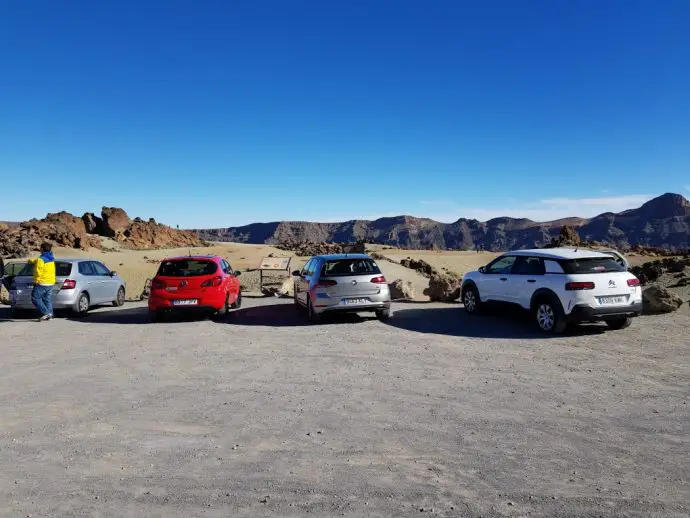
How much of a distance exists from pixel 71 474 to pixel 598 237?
208 metres

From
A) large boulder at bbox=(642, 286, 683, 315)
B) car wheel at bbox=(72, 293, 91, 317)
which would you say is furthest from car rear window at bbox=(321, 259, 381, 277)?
car wheel at bbox=(72, 293, 91, 317)

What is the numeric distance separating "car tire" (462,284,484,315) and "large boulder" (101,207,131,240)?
82213 millimetres

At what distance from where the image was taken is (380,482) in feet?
13.4

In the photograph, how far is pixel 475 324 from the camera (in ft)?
39.7

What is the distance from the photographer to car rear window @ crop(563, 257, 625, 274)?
408 inches

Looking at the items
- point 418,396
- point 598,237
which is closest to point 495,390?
point 418,396

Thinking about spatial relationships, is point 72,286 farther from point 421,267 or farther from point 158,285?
point 421,267

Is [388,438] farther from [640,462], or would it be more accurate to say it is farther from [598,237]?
[598,237]

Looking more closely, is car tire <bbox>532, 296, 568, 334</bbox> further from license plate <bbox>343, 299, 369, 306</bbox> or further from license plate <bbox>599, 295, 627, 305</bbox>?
license plate <bbox>343, 299, 369, 306</bbox>

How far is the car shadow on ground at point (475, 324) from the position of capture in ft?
35.6

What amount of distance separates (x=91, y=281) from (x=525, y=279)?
11.4 metres

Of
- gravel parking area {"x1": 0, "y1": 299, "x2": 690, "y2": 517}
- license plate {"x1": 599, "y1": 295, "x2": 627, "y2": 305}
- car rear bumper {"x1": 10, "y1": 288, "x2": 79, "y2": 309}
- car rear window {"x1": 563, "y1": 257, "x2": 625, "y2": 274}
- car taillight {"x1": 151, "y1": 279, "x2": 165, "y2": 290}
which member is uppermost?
car rear window {"x1": 563, "y1": 257, "x2": 625, "y2": 274}

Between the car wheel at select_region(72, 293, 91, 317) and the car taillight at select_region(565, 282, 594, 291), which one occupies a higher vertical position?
the car taillight at select_region(565, 282, 594, 291)

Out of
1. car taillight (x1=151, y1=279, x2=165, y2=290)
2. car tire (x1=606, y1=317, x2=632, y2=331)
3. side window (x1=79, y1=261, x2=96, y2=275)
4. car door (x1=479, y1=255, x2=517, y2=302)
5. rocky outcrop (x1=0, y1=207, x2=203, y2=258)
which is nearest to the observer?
car tire (x1=606, y1=317, x2=632, y2=331)
